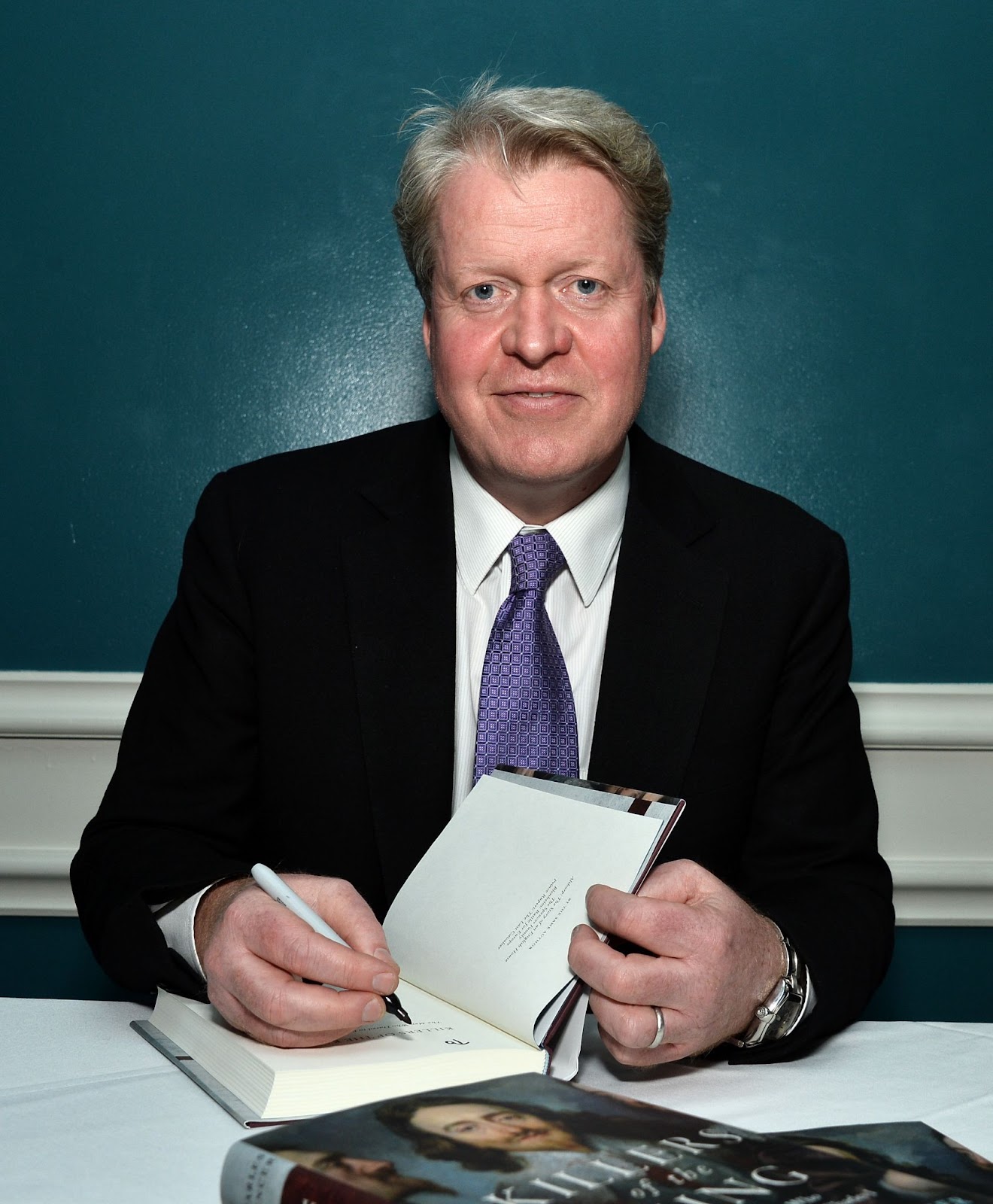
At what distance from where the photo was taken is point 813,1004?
3.47 feet

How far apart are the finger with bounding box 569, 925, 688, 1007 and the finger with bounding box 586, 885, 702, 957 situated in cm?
1

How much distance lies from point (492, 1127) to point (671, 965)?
32 centimetres

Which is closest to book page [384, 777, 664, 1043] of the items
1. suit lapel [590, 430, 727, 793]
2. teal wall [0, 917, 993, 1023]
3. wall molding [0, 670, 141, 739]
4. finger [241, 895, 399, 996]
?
finger [241, 895, 399, 996]

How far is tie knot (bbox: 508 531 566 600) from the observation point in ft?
4.79

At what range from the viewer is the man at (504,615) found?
141cm

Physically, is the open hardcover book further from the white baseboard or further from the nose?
the white baseboard

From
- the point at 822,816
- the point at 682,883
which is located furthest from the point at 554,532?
the point at 682,883

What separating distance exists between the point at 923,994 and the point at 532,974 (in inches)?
53.4

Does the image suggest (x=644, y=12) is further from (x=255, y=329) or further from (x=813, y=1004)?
(x=813, y=1004)

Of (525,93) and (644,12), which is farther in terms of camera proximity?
(644,12)

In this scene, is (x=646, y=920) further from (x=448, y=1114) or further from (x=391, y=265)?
(x=391, y=265)

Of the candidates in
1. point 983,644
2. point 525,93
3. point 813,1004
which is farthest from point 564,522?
point 983,644

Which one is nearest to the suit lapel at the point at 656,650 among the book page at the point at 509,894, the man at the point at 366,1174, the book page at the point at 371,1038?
the book page at the point at 509,894

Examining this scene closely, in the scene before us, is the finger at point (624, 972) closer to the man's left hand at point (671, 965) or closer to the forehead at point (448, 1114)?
the man's left hand at point (671, 965)
